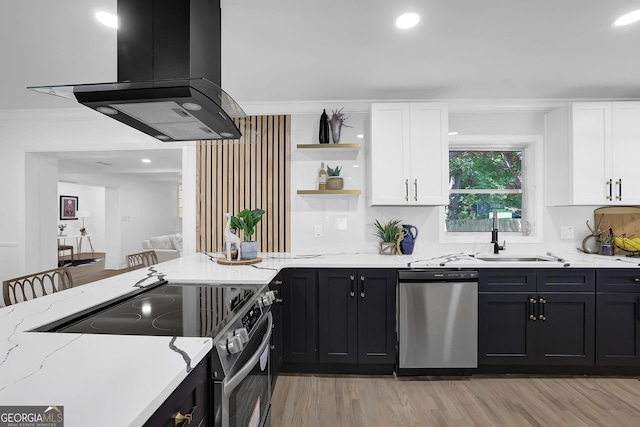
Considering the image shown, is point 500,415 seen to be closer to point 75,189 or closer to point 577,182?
point 577,182

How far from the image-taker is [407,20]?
1905mm

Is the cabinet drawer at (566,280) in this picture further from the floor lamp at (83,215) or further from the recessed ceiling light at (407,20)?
the floor lamp at (83,215)

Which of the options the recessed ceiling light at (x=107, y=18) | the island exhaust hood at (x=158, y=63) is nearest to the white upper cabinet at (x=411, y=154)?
the island exhaust hood at (x=158, y=63)

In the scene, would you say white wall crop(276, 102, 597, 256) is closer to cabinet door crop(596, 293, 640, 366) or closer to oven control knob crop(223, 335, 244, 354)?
cabinet door crop(596, 293, 640, 366)

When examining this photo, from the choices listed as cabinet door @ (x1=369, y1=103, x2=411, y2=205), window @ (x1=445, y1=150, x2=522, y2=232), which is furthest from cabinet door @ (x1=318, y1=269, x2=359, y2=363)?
window @ (x1=445, y1=150, x2=522, y2=232)

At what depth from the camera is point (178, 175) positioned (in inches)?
334

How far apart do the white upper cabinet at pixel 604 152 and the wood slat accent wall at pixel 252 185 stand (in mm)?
2696

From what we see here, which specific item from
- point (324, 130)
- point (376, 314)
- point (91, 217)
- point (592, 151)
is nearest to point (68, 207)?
point (91, 217)

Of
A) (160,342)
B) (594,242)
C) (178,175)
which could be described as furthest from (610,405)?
(178,175)

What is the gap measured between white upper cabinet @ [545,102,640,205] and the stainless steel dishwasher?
4.93 ft

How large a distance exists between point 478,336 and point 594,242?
67.9 inches

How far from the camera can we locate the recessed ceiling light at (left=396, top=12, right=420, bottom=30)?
1.86 m

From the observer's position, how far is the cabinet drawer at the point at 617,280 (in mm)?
2547

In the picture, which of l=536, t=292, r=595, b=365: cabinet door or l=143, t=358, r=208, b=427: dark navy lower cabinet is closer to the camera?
l=143, t=358, r=208, b=427: dark navy lower cabinet
